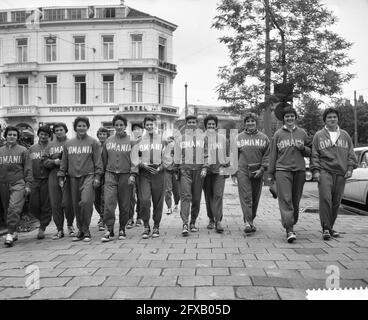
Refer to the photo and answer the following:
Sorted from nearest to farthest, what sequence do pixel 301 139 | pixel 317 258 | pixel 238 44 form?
pixel 317 258 → pixel 301 139 → pixel 238 44

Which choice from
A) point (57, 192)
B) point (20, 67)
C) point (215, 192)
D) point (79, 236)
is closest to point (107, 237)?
point (79, 236)

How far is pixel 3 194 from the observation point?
5984mm

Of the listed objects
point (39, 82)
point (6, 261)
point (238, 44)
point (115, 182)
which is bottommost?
point (6, 261)

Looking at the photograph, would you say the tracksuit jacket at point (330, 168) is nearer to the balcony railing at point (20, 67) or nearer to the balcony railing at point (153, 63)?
the balcony railing at point (153, 63)

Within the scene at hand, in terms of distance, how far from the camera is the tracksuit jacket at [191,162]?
20.4 ft

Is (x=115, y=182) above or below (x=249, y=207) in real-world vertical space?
above

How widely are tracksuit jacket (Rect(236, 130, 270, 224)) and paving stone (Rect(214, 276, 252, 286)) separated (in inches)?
97.0

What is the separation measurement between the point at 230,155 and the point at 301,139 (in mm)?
1178

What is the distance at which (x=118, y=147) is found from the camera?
19.7 feet

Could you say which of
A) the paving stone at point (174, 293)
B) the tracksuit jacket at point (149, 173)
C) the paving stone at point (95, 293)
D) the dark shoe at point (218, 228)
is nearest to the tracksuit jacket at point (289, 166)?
the dark shoe at point (218, 228)

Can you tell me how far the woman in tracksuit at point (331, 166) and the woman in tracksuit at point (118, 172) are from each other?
252 centimetres

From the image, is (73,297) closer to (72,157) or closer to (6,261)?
(6,261)

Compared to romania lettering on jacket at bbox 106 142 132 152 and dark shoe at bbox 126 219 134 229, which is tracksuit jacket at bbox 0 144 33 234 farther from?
dark shoe at bbox 126 219 134 229
